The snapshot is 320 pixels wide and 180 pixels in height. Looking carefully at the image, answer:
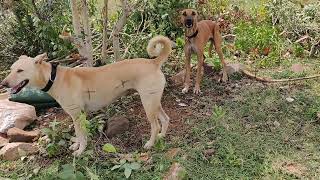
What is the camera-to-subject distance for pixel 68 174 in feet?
12.5

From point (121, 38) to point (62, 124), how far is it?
2.20 meters

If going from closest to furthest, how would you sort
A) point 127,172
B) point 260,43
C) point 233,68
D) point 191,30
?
point 127,172, point 191,30, point 233,68, point 260,43

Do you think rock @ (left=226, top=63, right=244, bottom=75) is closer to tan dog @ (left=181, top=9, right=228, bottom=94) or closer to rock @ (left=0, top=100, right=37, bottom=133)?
tan dog @ (left=181, top=9, right=228, bottom=94)

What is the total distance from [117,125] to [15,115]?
3.66ft

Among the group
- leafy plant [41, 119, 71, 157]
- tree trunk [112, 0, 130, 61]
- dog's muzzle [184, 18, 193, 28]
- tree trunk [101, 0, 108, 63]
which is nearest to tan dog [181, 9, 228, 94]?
dog's muzzle [184, 18, 193, 28]

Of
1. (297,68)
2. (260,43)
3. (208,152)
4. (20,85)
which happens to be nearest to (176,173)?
(208,152)

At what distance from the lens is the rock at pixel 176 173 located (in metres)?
3.99

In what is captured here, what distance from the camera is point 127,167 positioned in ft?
13.3

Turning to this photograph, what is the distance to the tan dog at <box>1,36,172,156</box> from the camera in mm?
4402

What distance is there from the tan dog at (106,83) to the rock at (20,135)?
22.7 inches

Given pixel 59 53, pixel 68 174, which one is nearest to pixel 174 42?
pixel 59 53

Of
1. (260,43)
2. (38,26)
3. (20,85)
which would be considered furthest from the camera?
(260,43)

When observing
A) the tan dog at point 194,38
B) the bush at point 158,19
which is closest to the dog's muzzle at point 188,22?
the tan dog at point 194,38

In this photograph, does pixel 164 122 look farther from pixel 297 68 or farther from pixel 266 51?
pixel 266 51
